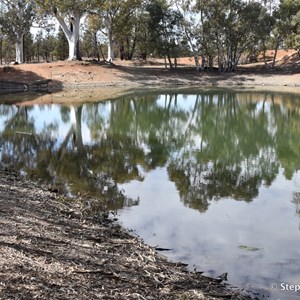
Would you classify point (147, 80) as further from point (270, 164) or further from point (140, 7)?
point (270, 164)

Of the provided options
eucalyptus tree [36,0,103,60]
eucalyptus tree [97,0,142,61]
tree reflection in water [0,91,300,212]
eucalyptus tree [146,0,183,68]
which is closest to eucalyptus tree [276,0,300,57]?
eucalyptus tree [146,0,183,68]

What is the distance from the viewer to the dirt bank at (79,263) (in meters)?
5.05

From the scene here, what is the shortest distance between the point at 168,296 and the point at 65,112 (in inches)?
908

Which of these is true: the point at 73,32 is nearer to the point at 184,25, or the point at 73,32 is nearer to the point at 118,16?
the point at 118,16

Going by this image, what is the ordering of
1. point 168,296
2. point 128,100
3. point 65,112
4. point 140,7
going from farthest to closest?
point 140,7 < point 128,100 < point 65,112 < point 168,296

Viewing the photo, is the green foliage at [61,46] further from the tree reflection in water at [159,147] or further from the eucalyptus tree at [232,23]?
the tree reflection in water at [159,147]

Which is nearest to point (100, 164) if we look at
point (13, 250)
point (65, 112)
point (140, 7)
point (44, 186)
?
point (44, 186)

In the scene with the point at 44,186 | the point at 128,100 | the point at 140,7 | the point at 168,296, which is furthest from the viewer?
the point at 140,7

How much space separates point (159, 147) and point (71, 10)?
33857 millimetres

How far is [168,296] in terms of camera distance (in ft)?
17.9

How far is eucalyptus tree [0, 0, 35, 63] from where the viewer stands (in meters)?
59.0

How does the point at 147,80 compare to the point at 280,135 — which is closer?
the point at 280,135

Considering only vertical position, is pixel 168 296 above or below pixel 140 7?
below

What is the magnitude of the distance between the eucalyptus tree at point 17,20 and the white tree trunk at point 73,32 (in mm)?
9466
